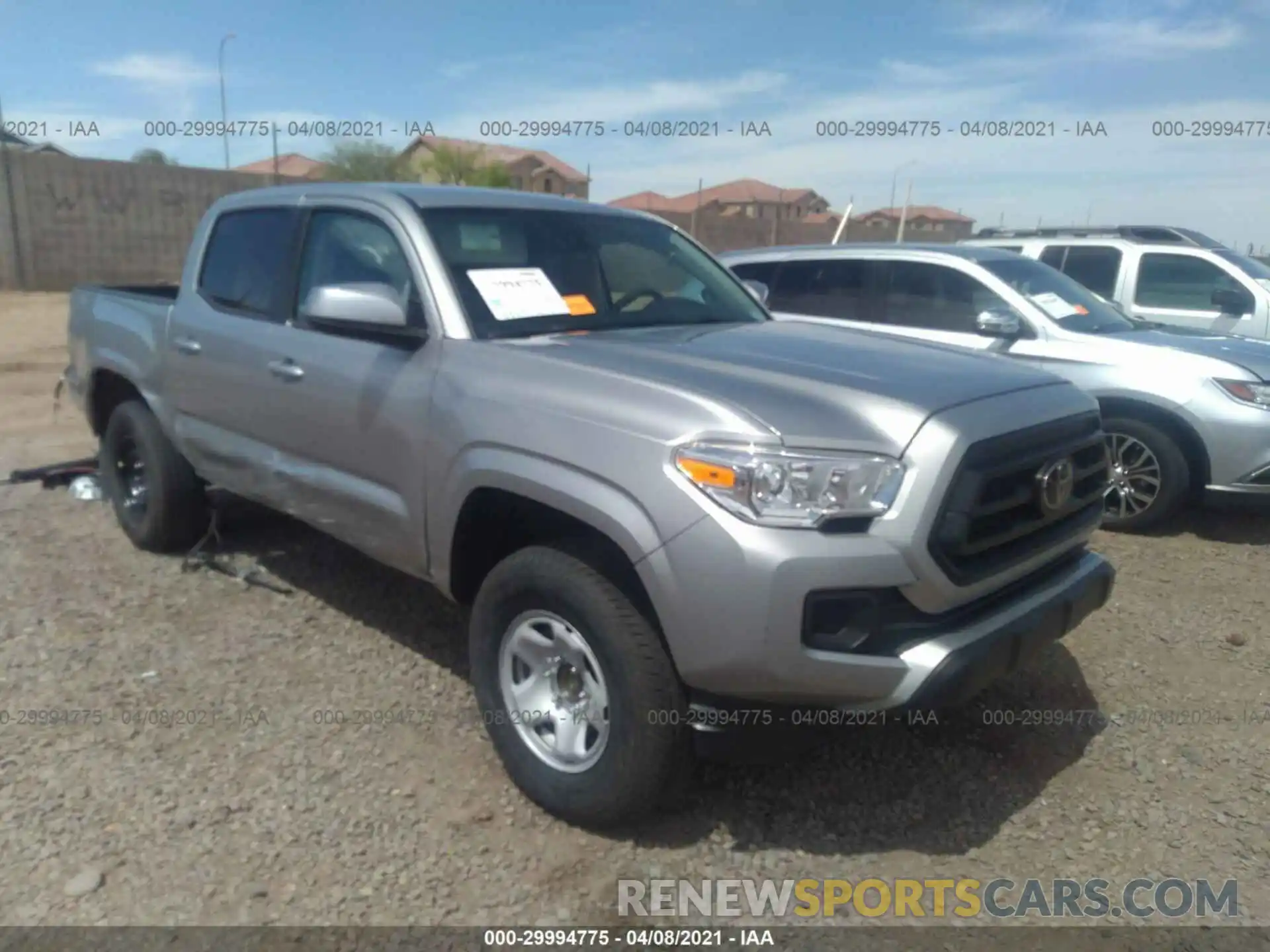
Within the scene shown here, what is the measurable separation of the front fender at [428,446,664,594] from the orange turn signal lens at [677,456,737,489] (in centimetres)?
15

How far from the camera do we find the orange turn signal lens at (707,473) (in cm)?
241

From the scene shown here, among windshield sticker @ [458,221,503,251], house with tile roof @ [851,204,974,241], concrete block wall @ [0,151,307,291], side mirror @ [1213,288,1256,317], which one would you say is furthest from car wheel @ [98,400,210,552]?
house with tile roof @ [851,204,974,241]

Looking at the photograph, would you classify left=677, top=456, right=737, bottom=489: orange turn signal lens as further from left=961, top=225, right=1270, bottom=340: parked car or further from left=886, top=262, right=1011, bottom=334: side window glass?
left=961, top=225, right=1270, bottom=340: parked car

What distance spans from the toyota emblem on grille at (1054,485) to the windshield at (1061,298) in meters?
3.64

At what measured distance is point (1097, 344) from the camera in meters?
5.98

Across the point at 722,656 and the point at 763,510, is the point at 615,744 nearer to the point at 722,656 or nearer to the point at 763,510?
the point at 722,656

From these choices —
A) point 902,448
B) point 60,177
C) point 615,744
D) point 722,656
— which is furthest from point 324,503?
point 60,177

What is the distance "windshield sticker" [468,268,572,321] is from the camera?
3305mm

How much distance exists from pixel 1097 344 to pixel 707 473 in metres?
4.48

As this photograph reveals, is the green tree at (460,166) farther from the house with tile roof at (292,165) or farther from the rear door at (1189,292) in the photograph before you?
the rear door at (1189,292)

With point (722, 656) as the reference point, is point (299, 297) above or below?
above

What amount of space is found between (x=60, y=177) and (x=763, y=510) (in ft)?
75.1

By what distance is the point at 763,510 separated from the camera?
240 centimetres

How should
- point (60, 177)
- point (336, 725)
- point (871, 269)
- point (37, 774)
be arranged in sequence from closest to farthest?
point (37, 774) < point (336, 725) < point (871, 269) < point (60, 177)
